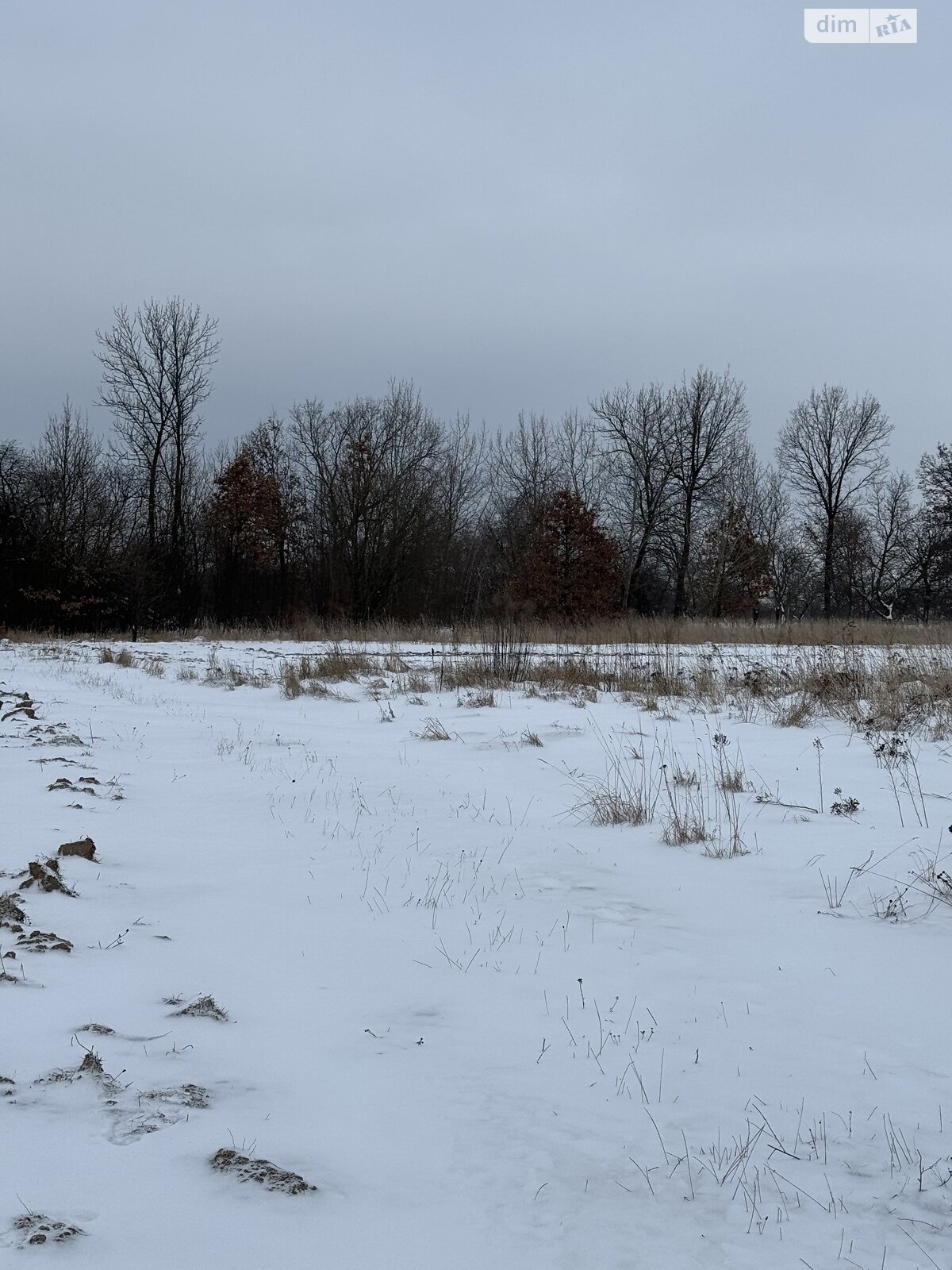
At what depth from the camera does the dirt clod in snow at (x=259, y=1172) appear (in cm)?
177

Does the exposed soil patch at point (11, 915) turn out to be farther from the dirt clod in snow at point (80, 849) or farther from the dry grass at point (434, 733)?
the dry grass at point (434, 733)

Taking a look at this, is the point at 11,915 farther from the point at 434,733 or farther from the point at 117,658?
the point at 117,658

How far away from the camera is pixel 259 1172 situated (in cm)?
180

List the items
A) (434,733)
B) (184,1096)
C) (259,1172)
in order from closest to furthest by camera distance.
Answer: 1. (259,1172)
2. (184,1096)
3. (434,733)

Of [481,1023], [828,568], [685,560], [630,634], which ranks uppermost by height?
[685,560]

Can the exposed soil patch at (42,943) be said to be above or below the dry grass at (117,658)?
below

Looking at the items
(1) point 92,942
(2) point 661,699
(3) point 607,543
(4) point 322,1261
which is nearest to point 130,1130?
(4) point 322,1261

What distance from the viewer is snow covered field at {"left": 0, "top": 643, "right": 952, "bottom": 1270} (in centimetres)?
170

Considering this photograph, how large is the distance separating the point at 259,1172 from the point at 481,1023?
0.96 m

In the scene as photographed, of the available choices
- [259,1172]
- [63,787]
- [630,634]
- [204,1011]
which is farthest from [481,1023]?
[630,634]

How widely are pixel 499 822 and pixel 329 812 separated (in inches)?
40.9

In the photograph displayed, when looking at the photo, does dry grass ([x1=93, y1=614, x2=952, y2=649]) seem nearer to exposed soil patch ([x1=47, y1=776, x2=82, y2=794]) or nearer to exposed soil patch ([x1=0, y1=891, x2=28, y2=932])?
exposed soil patch ([x1=47, y1=776, x2=82, y2=794])

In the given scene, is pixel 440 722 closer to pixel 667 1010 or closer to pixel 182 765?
pixel 182 765

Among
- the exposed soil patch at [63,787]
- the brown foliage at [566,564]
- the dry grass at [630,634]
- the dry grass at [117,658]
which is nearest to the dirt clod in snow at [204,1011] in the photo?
the exposed soil patch at [63,787]
